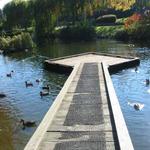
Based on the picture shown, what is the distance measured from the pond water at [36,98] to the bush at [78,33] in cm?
3145

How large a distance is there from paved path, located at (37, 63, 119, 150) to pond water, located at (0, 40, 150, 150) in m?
1.87

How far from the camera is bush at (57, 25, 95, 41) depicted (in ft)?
276

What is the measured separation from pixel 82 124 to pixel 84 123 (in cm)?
15

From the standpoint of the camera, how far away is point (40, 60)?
52875 mm

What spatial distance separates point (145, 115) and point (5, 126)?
846cm

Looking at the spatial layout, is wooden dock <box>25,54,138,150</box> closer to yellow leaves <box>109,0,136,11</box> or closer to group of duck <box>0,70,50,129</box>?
group of duck <box>0,70,50,129</box>

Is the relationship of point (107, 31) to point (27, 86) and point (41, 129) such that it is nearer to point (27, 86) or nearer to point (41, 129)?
point (27, 86)

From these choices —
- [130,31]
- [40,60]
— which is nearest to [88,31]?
[130,31]

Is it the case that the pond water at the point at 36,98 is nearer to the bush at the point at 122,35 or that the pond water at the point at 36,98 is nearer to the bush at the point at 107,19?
the bush at the point at 122,35

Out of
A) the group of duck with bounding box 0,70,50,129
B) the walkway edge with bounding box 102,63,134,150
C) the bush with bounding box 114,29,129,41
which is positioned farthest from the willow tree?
the walkway edge with bounding box 102,63,134,150

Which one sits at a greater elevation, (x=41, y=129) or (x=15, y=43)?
(x=41, y=129)

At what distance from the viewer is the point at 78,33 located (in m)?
85.0

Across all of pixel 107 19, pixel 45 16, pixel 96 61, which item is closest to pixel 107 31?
pixel 45 16

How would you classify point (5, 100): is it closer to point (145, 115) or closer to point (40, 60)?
point (145, 115)
